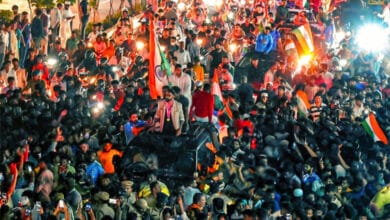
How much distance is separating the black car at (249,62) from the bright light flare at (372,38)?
3.20 meters

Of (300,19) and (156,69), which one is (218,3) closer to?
(300,19)

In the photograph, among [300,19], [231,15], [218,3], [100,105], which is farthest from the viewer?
[218,3]

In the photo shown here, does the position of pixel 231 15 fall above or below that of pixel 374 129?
above

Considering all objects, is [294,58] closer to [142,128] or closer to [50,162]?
[142,128]

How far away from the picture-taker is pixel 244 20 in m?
31.7

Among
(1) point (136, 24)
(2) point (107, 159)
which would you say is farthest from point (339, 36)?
(2) point (107, 159)

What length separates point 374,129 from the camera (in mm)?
21578

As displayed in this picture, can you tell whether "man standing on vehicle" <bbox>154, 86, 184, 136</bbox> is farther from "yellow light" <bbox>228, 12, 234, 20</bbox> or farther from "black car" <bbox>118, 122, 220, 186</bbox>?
"yellow light" <bbox>228, 12, 234, 20</bbox>

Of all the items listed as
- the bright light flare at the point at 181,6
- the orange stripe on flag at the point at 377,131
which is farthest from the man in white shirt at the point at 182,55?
the bright light flare at the point at 181,6

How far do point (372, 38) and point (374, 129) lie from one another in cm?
847

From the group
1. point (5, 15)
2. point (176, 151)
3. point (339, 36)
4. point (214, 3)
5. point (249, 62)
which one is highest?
point (214, 3)

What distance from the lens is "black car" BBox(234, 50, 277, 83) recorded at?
2533cm

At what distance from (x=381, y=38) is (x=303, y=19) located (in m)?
2.08

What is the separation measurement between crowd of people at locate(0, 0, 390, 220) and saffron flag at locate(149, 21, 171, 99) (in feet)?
0.27
